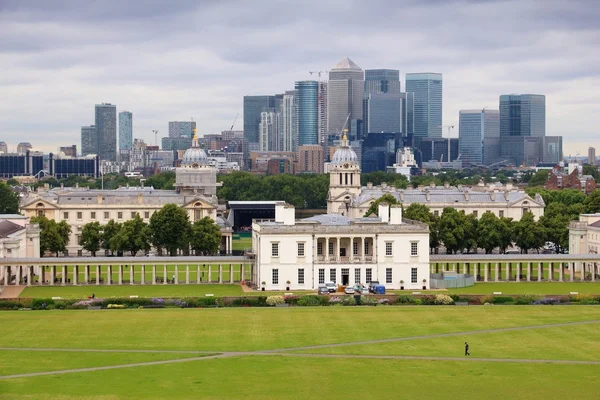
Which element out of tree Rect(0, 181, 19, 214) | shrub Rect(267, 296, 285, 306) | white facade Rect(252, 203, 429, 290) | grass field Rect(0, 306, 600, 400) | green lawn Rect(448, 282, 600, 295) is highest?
tree Rect(0, 181, 19, 214)

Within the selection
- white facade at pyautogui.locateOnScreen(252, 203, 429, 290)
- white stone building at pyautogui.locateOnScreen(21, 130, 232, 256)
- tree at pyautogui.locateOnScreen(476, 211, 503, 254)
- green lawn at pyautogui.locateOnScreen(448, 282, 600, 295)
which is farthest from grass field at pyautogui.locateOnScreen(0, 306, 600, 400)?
white stone building at pyautogui.locateOnScreen(21, 130, 232, 256)

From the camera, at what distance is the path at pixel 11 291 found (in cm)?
11088

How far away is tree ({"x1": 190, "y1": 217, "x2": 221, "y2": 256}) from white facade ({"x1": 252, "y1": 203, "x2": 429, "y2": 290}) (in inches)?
774

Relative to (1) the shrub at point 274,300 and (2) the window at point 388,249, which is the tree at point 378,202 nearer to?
(2) the window at point 388,249

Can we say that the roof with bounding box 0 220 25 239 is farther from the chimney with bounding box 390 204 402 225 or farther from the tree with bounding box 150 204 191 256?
the chimney with bounding box 390 204 402 225

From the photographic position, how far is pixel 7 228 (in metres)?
133

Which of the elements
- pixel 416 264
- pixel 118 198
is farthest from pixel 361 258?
pixel 118 198

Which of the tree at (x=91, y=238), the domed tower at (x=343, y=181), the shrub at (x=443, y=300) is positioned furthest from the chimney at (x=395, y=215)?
the domed tower at (x=343, y=181)

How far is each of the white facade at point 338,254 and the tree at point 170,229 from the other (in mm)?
21026

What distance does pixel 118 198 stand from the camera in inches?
6614

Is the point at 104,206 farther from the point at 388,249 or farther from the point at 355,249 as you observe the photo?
the point at 388,249

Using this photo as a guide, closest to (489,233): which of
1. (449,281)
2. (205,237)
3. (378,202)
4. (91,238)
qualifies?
(378,202)

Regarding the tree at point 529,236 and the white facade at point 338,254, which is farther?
the tree at point 529,236

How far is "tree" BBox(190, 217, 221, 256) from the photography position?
138 metres
